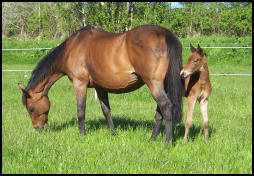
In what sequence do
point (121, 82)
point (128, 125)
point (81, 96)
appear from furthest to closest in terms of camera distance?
point (128, 125) < point (81, 96) < point (121, 82)

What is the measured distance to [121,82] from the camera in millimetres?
4906

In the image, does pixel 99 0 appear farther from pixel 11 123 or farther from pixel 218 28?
pixel 218 28

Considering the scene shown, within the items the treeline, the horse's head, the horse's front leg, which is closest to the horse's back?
the horse's front leg

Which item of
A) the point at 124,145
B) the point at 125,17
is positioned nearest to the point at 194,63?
the point at 124,145

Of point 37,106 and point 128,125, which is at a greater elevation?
point 37,106

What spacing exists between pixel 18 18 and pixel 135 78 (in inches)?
1276

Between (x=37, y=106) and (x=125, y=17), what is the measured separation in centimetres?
562

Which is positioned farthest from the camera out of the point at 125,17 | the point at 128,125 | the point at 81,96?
the point at 125,17

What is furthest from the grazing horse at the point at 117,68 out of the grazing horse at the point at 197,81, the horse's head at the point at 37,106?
the grazing horse at the point at 197,81

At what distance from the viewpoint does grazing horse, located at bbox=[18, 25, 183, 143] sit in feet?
14.8

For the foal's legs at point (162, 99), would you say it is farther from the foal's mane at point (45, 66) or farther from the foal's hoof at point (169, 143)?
the foal's mane at point (45, 66)

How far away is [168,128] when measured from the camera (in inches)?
182

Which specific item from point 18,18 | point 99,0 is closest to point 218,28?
point 99,0

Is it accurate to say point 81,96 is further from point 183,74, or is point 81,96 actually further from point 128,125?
point 183,74
